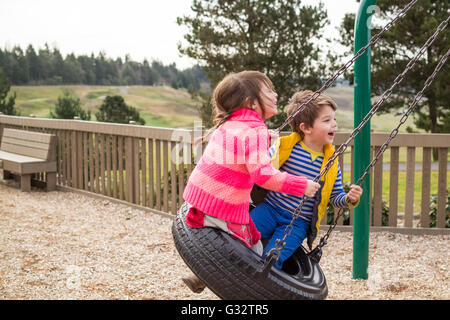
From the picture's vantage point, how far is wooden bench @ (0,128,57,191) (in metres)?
6.88

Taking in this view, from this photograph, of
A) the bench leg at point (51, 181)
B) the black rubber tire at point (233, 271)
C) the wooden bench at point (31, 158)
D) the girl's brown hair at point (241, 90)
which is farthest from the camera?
the bench leg at point (51, 181)

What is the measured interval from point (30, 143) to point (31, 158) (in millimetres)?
308

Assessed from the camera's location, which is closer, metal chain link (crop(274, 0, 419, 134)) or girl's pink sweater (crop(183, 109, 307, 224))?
girl's pink sweater (crop(183, 109, 307, 224))

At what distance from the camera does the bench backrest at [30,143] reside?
22.9 feet

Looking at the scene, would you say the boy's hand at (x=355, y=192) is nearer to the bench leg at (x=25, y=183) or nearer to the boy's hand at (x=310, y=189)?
the boy's hand at (x=310, y=189)

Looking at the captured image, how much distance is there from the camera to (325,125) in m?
2.39

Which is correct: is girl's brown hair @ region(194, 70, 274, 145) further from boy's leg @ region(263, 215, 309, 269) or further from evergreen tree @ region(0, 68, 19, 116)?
evergreen tree @ region(0, 68, 19, 116)

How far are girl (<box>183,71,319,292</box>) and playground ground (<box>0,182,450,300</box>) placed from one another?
60.2 inches

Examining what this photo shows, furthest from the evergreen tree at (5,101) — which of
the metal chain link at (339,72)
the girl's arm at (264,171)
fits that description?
the girl's arm at (264,171)

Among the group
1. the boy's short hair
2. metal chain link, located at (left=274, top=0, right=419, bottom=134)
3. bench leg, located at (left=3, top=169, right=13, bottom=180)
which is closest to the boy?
the boy's short hair

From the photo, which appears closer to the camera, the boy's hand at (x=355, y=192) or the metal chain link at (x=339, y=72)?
the metal chain link at (x=339, y=72)

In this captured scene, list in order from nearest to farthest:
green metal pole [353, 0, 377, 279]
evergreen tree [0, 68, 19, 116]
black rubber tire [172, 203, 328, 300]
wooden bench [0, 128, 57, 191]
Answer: black rubber tire [172, 203, 328, 300], green metal pole [353, 0, 377, 279], wooden bench [0, 128, 57, 191], evergreen tree [0, 68, 19, 116]

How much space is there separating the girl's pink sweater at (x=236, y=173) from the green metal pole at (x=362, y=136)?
5.25 feet

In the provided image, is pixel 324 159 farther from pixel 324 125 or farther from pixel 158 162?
pixel 158 162
